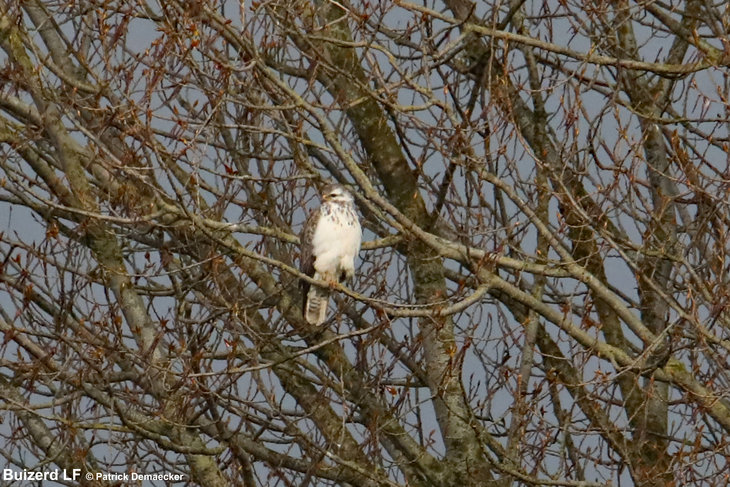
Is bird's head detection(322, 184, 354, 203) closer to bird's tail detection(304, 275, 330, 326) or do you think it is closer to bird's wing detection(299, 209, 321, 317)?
bird's wing detection(299, 209, 321, 317)

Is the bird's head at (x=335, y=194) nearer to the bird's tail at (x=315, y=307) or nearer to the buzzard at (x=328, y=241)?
the buzzard at (x=328, y=241)

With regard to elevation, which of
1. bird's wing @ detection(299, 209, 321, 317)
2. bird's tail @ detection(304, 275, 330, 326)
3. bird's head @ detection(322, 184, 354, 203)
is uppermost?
bird's head @ detection(322, 184, 354, 203)

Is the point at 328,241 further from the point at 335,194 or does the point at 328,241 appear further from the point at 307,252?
the point at 335,194

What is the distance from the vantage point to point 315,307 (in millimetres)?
10812

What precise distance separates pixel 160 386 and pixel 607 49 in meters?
4.47

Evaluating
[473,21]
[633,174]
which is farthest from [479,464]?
[473,21]

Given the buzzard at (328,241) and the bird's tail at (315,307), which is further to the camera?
the bird's tail at (315,307)

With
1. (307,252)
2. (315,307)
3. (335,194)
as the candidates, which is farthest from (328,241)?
(315,307)

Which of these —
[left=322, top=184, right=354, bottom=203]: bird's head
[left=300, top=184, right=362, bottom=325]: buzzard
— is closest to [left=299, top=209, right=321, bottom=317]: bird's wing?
[left=300, top=184, right=362, bottom=325]: buzzard

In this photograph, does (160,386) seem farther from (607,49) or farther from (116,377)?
(607,49)

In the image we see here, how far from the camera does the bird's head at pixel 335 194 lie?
10.6m

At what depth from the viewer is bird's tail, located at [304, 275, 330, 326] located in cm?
1079

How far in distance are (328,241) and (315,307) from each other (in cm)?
58

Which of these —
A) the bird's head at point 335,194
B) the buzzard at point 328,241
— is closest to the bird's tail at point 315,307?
the buzzard at point 328,241
